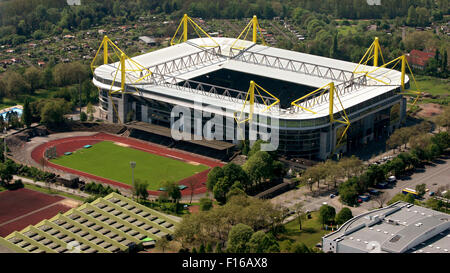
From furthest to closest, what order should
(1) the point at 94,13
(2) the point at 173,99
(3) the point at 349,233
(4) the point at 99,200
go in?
(1) the point at 94,13 → (2) the point at 173,99 → (4) the point at 99,200 → (3) the point at 349,233

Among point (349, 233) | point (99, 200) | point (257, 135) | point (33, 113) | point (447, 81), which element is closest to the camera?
point (349, 233)

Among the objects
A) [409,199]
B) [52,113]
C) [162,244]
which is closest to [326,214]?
[409,199]

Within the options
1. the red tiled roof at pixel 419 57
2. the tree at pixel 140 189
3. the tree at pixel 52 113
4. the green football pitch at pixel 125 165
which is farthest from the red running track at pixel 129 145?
the red tiled roof at pixel 419 57

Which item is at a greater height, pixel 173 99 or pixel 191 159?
pixel 173 99

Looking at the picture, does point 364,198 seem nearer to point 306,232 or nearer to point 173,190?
point 306,232

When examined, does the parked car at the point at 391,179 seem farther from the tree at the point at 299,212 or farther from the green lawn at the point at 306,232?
the green lawn at the point at 306,232

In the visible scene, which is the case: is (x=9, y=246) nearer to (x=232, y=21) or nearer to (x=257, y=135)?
(x=257, y=135)

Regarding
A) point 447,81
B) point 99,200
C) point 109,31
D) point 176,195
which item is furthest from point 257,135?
point 109,31
